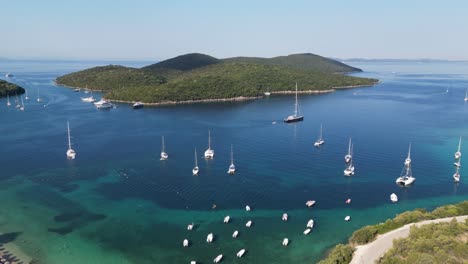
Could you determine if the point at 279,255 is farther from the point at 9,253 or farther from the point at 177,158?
the point at 177,158

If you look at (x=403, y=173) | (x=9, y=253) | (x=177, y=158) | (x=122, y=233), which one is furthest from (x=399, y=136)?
(x=9, y=253)

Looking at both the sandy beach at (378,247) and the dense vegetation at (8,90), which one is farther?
the dense vegetation at (8,90)

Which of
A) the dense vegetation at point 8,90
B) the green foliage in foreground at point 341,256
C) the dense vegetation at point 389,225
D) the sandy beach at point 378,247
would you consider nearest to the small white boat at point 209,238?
the dense vegetation at point 389,225

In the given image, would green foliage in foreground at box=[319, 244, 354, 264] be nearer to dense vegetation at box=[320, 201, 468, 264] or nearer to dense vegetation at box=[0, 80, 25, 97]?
dense vegetation at box=[320, 201, 468, 264]

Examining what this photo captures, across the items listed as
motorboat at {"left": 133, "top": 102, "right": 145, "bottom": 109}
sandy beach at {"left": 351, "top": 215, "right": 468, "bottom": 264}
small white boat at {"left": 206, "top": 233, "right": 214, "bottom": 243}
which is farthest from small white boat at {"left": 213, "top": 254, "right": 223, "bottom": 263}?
motorboat at {"left": 133, "top": 102, "right": 145, "bottom": 109}

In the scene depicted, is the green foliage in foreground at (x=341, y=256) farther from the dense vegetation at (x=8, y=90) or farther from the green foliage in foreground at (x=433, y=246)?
the dense vegetation at (x=8, y=90)
